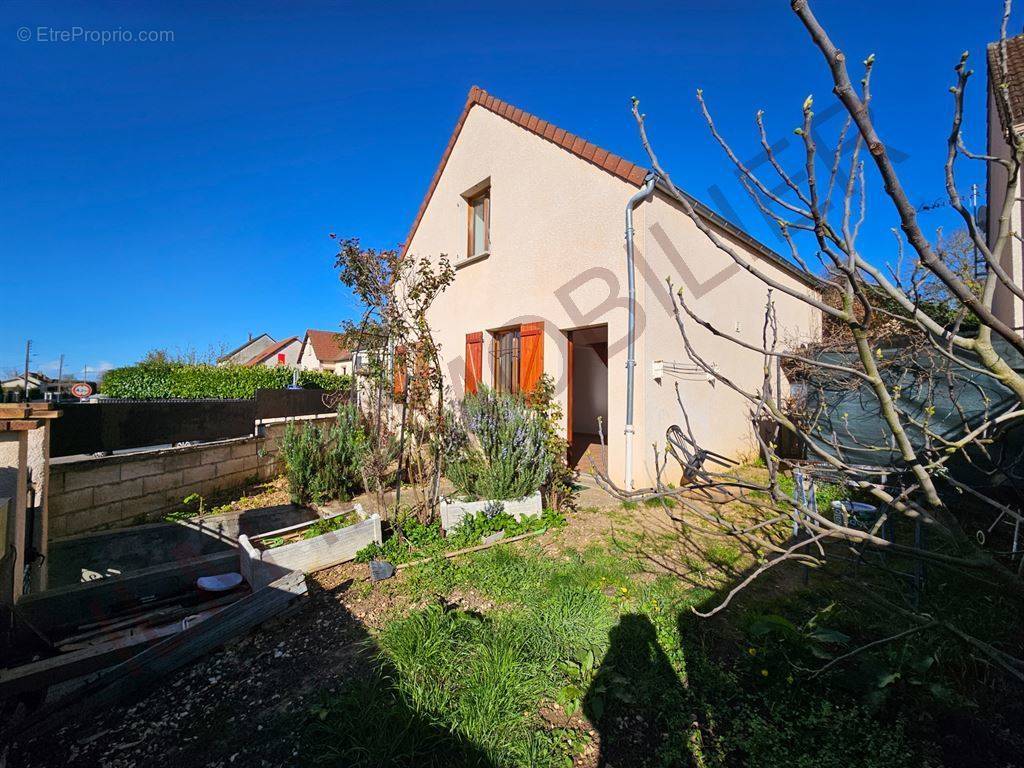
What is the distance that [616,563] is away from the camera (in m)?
3.47

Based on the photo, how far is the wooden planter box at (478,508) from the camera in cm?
412

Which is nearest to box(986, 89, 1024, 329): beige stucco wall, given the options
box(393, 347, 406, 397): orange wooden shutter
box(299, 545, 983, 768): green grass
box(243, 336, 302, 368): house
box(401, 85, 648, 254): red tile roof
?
box(401, 85, 648, 254): red tile roof

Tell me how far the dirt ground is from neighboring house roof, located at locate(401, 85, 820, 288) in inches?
185

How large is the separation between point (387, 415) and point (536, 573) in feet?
7.69

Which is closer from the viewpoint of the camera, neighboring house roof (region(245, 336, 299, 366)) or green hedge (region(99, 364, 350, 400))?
green hedge (region(99, 364, 350, 400))

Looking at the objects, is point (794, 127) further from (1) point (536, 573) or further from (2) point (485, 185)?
(2) point (485, 185)

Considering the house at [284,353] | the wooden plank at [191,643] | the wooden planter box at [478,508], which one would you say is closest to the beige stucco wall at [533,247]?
the wooden planter box at [478,508]

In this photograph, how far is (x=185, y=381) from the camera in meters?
12.1

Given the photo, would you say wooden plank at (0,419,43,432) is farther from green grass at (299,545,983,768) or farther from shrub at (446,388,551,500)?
shrub at (446,388,551,500)

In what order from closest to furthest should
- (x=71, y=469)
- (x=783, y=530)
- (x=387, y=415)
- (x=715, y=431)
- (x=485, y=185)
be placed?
(x=71, y=469) → (x=783, y=530) → (x=387, y=415) → (x=715, y=431) → (x=485, y=185)

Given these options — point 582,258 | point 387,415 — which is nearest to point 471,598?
point 387,415

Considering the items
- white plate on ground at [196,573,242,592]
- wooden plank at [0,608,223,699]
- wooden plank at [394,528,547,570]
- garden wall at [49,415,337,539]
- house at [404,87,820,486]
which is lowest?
wooden plank at [0,608,223,699]

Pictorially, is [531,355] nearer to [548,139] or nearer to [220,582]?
[548,139]

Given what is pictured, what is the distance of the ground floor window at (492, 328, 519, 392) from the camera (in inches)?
270
